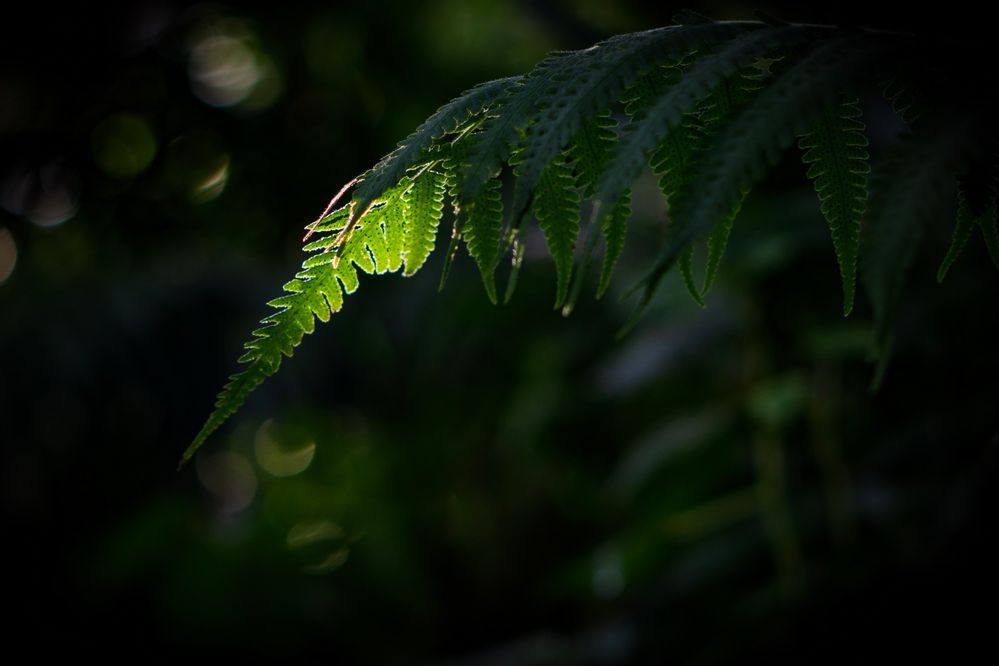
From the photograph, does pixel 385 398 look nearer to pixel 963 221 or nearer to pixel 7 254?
pixel 7 254

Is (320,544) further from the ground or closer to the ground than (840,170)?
closer to the ground

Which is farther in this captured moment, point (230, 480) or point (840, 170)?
point (230, 480)

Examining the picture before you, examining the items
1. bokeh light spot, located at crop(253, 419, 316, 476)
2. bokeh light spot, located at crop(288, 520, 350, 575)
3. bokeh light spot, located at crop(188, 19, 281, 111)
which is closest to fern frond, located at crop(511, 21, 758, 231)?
bokeh light spot, located at crop(288, 520, 350, 575)

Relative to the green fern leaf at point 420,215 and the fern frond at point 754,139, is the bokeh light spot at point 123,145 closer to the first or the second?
the green fern leaf at point 420,215

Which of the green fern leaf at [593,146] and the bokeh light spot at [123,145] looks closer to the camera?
the green fern leaf at [593,146]

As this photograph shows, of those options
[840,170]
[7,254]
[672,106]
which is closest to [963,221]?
[840,170]

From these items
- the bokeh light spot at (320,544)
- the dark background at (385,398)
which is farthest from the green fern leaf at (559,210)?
the bokeh light spot at (320,544)

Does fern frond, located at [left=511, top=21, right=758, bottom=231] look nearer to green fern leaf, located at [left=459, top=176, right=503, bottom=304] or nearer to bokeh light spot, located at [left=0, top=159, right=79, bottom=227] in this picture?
green fern leaf, located at [left=459, top=176, right=503, bottom=304]
